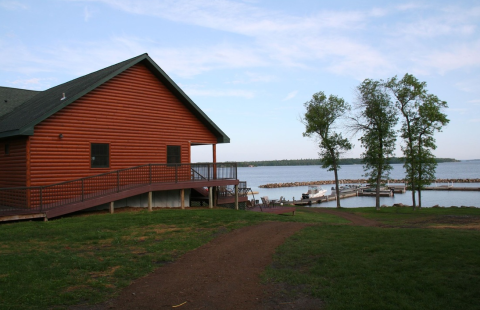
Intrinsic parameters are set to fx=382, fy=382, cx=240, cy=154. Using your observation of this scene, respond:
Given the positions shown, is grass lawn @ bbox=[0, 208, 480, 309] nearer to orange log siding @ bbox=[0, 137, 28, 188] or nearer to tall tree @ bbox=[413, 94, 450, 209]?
orange log siding @ bbox=[0, 137, 28, 188]

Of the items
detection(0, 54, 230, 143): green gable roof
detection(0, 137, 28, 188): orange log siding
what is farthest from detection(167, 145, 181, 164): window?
detection(0, 137, 28, 188): orange log siding

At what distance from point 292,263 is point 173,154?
45.7 ft

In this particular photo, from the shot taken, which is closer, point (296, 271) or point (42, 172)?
point (296, 271)

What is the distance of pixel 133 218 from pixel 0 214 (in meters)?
4.67

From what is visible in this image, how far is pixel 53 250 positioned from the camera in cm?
959

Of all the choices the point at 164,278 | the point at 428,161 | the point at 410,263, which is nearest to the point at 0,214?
the point at 164,278

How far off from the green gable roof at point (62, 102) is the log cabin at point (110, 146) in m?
0.05

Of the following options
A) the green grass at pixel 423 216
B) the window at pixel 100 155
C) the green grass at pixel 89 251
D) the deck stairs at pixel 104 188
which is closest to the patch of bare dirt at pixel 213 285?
the green grass at pixel 89 251

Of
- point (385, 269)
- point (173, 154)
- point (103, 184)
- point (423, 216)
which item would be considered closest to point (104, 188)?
point (103, 184)

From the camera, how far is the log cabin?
15984 mm

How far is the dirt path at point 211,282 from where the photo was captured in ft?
20.7

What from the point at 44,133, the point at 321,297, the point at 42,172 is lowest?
the point at 321,297

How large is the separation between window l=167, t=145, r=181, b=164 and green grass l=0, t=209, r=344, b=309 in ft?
18.6

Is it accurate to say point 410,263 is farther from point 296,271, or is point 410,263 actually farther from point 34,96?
point 34,96
